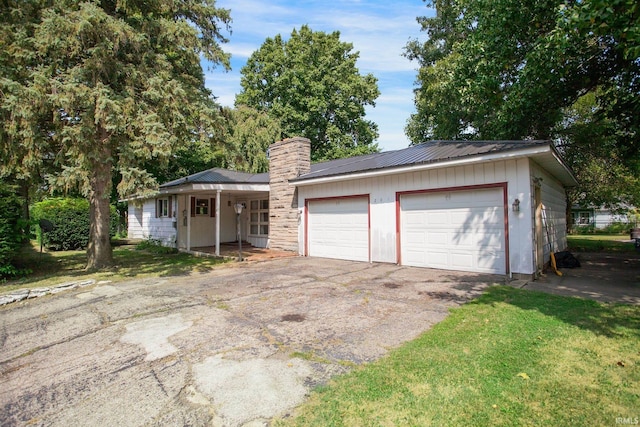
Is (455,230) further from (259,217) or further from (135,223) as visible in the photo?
(135,223)

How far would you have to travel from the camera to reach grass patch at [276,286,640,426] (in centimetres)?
236

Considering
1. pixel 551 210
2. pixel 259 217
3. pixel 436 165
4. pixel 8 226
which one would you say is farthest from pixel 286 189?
pixel 551 210

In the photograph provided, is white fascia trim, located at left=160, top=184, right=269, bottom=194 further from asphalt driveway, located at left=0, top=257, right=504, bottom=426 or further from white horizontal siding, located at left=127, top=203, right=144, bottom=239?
white horizontal siding, located at left=127, top=203, right=144, bottom=239

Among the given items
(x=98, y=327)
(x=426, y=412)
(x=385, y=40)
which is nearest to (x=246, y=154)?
(x=385, y=40)

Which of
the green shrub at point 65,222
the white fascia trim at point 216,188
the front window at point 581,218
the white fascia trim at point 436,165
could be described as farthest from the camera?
the front window at point 581,218

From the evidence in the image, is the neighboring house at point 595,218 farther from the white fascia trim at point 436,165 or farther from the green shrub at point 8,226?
the green shrub at point 8,226

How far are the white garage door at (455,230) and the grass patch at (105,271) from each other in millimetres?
5641

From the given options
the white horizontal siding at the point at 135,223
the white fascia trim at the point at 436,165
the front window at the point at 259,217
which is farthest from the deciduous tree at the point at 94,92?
the white horizontal siding at the point at 135,223

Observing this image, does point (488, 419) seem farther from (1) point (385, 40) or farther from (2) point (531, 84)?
(1) point (385, 40)

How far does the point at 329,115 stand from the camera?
28.5 metres

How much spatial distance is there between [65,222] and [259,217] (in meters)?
8.17

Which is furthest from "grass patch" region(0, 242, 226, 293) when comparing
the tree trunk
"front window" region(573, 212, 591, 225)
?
"front window" region(573, 212, 591, 225)

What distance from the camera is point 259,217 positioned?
14.2 m

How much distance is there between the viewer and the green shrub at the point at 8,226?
7.38 meters
